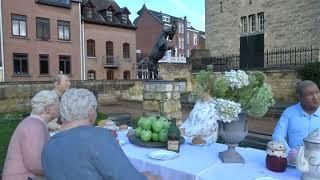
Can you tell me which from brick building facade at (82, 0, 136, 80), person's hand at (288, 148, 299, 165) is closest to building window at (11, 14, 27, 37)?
brick building facade at (82, 0, 136, 80)

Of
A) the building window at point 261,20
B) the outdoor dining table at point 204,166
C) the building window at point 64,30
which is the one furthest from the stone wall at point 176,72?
the outdoor dining table at point 204,166

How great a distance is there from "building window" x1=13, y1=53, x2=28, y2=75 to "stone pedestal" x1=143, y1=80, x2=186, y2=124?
22974mm

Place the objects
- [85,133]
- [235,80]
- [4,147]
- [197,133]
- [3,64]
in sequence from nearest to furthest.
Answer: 1. [85,133]
2. [235,80]
3. [197,133]
4. [4,147]
5. [3,64]

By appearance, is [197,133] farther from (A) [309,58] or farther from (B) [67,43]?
(B) [67,43]

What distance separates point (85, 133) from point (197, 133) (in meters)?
2.01

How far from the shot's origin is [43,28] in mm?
31359

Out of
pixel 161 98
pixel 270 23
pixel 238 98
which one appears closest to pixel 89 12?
pixel 270 23

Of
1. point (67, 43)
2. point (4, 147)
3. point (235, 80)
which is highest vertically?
point (67, 43)

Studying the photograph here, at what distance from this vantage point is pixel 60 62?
107ft

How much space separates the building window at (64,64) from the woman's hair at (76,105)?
3150 centimetres

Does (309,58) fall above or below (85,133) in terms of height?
above

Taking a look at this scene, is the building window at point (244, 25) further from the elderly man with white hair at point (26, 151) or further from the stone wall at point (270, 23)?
the elderly man with white hair at point (26, 151)

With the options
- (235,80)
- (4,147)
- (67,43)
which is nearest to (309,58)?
(4,147)

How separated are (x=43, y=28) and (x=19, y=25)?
237 centimetres
